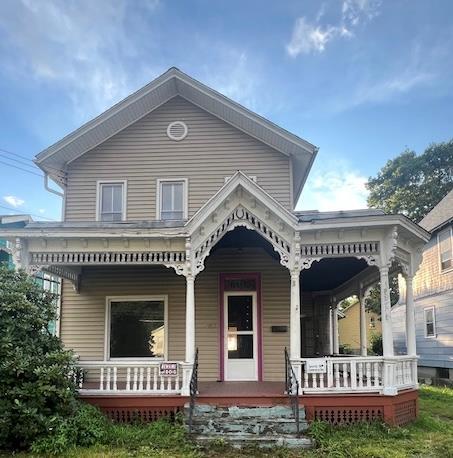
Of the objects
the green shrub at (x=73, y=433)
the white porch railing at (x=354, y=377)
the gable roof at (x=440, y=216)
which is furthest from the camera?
the gable roof at (x=440, y=216)

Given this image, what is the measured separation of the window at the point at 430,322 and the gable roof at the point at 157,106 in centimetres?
989

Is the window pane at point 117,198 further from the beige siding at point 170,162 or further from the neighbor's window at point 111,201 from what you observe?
the beige siding at point 170,162

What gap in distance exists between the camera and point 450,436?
27.5 ft

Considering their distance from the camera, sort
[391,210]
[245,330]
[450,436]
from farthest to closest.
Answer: [391,210] → [245,330] → [450,436]

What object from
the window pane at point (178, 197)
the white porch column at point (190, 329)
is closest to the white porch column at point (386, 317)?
the white porch column at point (190, 329)

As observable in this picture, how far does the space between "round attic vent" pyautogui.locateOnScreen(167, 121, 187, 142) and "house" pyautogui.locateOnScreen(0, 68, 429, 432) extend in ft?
0.09

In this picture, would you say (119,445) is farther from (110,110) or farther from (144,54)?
(144,54)

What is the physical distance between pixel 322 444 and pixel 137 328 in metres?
5.54

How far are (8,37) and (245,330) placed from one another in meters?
14.1

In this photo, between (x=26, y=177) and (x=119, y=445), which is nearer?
(x=119, y=445)

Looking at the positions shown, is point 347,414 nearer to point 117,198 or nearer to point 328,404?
point 328,404

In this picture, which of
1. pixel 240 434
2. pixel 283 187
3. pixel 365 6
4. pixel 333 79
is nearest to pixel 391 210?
pixel 333 79

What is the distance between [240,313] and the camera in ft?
37.0

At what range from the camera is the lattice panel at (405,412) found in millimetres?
8844
